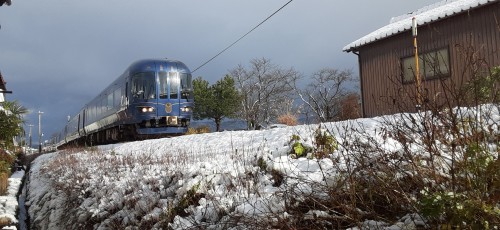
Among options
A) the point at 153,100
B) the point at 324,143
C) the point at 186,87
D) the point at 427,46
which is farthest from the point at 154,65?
the point at 324,143

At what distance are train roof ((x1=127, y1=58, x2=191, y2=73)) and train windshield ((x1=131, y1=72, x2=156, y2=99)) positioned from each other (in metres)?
0.24

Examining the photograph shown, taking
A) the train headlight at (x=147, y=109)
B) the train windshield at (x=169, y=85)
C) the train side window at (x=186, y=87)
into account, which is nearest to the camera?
the train headlight at (x=147, y=109)

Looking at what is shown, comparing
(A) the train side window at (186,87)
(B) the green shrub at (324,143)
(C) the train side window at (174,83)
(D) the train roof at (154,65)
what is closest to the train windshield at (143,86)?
(D) the train roof at (154,65)

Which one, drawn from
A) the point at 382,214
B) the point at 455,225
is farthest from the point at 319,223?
the point at 455,225

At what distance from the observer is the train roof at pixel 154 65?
14805 mm

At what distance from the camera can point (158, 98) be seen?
48.5 feet

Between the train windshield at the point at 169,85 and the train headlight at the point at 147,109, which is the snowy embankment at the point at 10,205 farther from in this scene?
the train windshield at the point at 169,85

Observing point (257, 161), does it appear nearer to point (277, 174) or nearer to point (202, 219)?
point (277, 174)

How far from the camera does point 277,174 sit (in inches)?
162

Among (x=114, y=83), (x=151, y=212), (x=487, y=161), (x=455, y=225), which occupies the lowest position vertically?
(x=151, y=212)

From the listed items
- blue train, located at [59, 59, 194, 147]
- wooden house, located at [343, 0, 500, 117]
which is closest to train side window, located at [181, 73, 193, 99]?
blue train, located at [59, 59, 194, 147]

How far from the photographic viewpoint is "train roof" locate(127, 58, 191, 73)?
48.6ft

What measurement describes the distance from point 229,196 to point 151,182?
1.85 m

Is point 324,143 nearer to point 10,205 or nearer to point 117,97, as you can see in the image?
point 10,205
